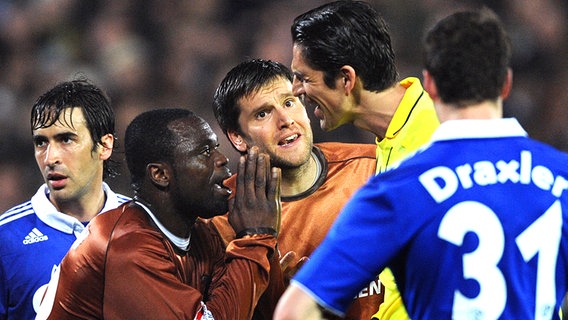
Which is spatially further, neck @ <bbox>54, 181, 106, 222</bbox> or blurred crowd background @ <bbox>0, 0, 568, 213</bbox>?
blurred crowd background @ <bbox>0, 0, 568, 213</bbox>

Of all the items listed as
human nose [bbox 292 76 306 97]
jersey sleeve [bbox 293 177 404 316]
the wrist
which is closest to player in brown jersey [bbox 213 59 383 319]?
human nose [bbox 292 76 306 97]

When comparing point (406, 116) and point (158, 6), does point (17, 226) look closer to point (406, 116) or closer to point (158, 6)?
point (406, 116)

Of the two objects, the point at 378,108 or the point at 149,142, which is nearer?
the point at 149,142

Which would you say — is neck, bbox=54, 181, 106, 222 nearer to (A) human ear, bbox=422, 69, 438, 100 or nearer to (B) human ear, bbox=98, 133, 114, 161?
(B) human ear, bbox=98, 133, 114, 161

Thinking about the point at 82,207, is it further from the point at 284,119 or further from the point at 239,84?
the point at 284,119

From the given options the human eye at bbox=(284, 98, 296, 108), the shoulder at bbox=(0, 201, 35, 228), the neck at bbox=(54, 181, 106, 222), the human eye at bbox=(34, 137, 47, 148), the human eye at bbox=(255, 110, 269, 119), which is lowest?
the shoulder at bbox=(0, 201, 35, 228)

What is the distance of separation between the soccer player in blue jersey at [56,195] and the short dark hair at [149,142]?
1.07 metres

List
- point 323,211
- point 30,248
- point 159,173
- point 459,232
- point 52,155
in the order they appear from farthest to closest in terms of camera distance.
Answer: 1. point 52,155
2. point 30,248
3. point 323,211
4. point 159,173
5. point 459,232

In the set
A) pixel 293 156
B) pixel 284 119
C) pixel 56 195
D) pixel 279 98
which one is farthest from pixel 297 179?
pixel 56 195

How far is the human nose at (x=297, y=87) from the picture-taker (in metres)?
Result: 4.06

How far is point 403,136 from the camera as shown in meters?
3.73

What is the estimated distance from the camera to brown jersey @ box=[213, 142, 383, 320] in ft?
13.5

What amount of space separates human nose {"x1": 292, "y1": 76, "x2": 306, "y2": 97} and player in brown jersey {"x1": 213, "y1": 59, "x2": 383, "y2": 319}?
0.21 metres

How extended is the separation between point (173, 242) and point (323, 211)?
0.75 metres
